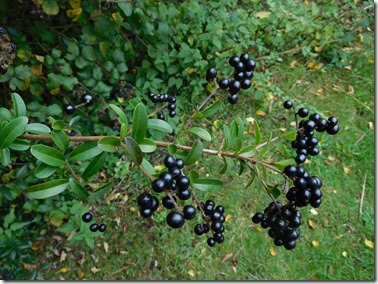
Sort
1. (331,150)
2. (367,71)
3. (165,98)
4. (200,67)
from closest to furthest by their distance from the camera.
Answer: (165,98) < (200,67) < (331,150) < (367,71)

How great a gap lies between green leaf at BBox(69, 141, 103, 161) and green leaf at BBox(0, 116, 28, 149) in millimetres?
187

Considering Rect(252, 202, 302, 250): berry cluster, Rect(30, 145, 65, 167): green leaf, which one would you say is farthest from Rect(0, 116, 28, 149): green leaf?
Rect(252, 202, 302, 250): berry cluster

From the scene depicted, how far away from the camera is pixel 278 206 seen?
120cm

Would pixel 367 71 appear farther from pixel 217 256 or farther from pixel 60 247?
pixel 60 247

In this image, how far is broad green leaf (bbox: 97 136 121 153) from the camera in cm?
117

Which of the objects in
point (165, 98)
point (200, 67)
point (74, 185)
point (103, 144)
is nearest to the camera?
point (103, 144)

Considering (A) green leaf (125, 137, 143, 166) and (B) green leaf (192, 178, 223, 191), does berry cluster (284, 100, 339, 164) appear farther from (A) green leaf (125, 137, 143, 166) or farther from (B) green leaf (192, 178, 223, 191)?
(A) green leaf (125, 137, 143, 166)

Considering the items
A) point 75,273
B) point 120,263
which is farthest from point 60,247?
point 120,263

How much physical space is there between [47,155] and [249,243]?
6.83ft

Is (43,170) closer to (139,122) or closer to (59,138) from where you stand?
(59,138)

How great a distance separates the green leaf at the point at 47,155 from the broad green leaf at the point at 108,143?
0.76 feet

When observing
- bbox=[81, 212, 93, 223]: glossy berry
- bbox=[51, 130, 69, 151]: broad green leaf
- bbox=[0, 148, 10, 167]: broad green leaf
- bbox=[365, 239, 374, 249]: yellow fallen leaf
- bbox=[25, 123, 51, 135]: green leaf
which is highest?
bbox=[51, 130, 69, 151]: broad green leaf

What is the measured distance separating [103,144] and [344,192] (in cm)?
266

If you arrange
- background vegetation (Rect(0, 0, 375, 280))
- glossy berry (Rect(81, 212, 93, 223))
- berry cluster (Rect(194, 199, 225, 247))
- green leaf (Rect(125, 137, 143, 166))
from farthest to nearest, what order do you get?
background vegetation (Rect(0, 0, 375, 280)) → glossy berry (Rect(81, 212, 93, 223)) → berry cluster (Rect(194, 199, 225, 247)) → green leaf (Rect(125, 137, 143, 166))
